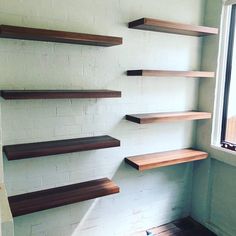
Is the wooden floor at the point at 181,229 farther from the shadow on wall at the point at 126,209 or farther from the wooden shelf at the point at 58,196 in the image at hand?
the wooden shelf at the point at 58,196

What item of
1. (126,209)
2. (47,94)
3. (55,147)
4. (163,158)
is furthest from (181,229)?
(47,94)

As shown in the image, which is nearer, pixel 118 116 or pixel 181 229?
pixel 118 116

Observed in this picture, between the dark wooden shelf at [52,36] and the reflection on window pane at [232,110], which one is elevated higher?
the dark wooden shelf at [52,36]

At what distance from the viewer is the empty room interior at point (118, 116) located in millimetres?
1926

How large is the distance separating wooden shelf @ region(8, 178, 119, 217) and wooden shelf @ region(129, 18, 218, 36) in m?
1.38

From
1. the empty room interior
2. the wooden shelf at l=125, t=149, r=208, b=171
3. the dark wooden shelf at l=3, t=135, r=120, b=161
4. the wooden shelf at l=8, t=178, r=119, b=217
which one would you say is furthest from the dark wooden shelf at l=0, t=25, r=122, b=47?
the wooden shelf at l=8, t=178, r=119, b=217

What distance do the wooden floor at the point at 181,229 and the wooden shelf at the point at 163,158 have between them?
2.53ft

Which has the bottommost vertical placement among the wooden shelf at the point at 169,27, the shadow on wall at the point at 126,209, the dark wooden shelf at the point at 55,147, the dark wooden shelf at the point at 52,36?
the shadow on wall at the point at 126,209

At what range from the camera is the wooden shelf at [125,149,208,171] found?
234 centimetres

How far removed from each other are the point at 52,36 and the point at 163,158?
57.7 inches

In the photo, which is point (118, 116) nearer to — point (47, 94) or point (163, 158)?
point (163, 158)

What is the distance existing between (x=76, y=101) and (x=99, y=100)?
208 millimetres

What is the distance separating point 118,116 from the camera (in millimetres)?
2379

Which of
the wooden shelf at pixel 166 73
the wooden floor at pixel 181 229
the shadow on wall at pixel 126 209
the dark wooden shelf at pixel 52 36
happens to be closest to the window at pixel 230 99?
the wooden shelf at pixel 166 73
